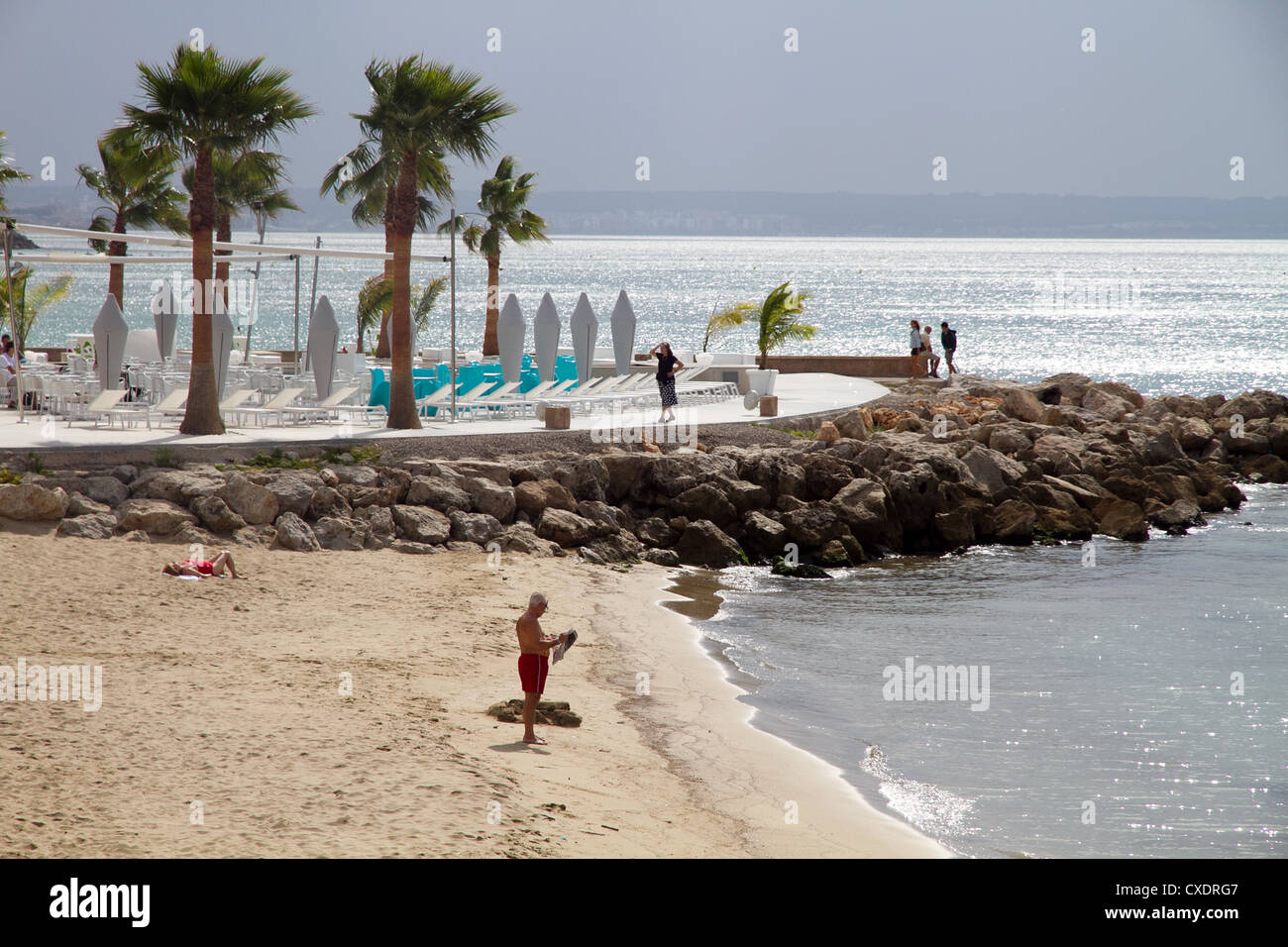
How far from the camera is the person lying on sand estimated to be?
13.2m

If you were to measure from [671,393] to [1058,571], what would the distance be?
720 centimetres

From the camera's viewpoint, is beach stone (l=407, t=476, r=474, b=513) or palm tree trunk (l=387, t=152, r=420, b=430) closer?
beach stone (l=407, t=476, r=474, b=513)

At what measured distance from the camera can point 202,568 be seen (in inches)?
→ 526

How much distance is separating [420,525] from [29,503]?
4804 millimetres

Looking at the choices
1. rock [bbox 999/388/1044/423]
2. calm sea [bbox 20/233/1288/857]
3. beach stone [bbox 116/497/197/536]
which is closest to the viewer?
calm sea [bbox 20/233/1288/857]

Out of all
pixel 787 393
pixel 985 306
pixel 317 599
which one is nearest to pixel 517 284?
pixel 985 306

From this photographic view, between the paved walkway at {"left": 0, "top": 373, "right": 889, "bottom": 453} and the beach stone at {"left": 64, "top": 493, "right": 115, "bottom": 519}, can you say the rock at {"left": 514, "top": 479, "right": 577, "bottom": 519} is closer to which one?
the paved walkway at {"left": 0, "top": 373, "right": 889, "bottom": 453}

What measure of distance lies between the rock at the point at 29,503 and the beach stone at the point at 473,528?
4.95m

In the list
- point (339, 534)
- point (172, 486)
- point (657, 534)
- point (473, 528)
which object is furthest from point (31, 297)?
point (657, 534)

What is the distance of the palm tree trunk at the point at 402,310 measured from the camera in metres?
18.5

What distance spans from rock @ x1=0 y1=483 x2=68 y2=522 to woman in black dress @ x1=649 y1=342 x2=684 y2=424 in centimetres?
963

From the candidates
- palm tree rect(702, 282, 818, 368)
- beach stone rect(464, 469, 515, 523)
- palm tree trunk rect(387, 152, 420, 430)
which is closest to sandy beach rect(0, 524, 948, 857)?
beach stone rect(464, 469, 515, 523)

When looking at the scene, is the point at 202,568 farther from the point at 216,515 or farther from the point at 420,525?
the point at 420,525
